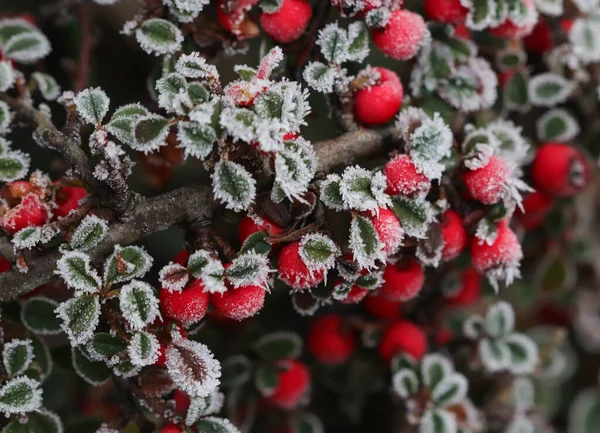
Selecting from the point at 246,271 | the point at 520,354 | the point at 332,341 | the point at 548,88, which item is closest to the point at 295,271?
the point at 246,271

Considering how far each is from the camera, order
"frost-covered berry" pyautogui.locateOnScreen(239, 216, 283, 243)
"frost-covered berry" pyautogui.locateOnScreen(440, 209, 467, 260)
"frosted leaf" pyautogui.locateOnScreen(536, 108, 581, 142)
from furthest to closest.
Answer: "frosted leaf" pyautogui.locateOnScreen(536, 108, 581, 142) < "frost-covered berry" pyautogui.locateOnScreen(440, 209, 467, 260) < "frost-covered berry" pyautogui.locateOnScreen(239, 216, 283, 243)

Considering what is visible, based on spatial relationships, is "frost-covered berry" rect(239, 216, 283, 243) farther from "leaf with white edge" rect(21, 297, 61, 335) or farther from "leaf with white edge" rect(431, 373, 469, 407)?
"leaf with white edge" rect(431, 373, 469, 407)

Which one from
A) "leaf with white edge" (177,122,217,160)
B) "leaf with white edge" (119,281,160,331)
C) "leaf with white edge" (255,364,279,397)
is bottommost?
"leaf with white edge" (255,364,279,397)

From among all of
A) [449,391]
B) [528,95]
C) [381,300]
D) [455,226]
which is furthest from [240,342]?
[528,95]

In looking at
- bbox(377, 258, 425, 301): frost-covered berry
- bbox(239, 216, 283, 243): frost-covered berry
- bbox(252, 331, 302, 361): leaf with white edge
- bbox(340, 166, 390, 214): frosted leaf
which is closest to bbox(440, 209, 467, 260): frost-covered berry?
bbox(377, 258, 425, 301): frost-covered berry

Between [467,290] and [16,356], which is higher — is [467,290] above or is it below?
below

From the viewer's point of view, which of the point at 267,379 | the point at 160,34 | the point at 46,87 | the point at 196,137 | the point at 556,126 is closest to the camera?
the point at 196,137

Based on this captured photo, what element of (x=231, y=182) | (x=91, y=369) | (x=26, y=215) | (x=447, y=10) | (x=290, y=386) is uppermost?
(x=447, y=10)

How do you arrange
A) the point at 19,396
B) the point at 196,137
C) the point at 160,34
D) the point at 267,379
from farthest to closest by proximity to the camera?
the point at 267,379 < the point at 160,34 < the point at 19,396 < the point at 196,137

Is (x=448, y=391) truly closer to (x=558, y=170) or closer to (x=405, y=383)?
(x=405, y=383)
